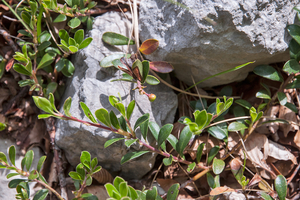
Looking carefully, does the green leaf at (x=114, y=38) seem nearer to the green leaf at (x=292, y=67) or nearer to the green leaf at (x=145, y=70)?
the green leaf at (x=145, y=70)

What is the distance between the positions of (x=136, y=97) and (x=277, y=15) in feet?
3.34

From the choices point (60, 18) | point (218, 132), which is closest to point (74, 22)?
point (60, 18)

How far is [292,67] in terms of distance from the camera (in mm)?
1537

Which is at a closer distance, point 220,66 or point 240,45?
point 240,45

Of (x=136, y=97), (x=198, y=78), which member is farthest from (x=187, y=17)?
(x=136, y=97)

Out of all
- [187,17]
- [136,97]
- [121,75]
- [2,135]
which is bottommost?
[2,135]

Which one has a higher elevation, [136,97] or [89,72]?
[89,72]

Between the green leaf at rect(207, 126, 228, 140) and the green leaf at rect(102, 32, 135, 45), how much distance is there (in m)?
0.85

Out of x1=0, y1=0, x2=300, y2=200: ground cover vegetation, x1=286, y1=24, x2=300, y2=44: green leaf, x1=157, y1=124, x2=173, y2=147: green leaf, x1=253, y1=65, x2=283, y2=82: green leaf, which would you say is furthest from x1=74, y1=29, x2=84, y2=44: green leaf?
x1=286, y1=24, x2=300, y2=44: green leaf

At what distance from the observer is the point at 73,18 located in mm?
1771

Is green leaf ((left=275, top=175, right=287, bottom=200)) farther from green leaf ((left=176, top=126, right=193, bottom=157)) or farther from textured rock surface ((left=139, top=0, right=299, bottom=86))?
textured rock surface ((left=139, top=0, right=299, bottom=86))

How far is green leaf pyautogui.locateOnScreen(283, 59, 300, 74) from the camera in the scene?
1527 mm

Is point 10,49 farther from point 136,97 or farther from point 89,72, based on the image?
point 136,97

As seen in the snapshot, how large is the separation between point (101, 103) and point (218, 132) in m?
0.81
